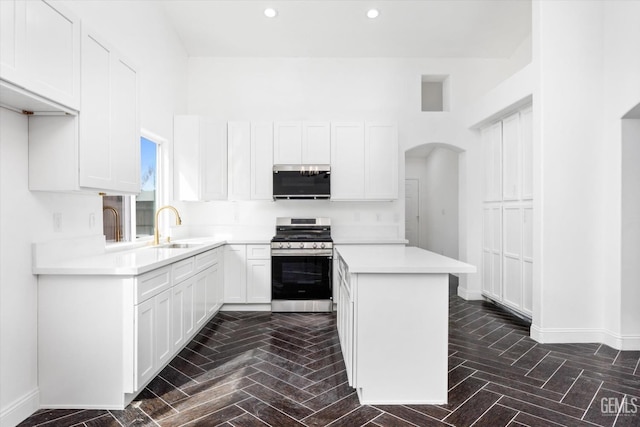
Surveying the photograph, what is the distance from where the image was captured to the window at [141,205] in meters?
3.38

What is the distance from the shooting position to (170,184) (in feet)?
15.0

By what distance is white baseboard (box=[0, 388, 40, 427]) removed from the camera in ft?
6.72

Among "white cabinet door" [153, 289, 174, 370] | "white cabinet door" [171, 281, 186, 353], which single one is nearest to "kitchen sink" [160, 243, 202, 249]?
"white cabinet door" [171, 281, 186, 353]

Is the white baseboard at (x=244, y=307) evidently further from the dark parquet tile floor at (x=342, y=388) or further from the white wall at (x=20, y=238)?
the white wall at (x=20, y=238)

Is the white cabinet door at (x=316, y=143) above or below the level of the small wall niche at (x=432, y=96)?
below

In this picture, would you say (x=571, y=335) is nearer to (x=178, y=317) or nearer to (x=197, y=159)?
(x=178, y=317)

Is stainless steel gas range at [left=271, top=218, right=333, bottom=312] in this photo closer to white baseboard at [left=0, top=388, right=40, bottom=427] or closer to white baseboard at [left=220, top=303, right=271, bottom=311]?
white baseboard at [left=220, top=303, right=271, bottom=311]

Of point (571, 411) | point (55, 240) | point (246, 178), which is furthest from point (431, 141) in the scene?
point (55, 240)

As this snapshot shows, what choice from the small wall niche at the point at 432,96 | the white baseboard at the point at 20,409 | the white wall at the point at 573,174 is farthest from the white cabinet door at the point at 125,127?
the small wall niche at the point at 432,96

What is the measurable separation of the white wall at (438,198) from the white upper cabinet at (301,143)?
347cm

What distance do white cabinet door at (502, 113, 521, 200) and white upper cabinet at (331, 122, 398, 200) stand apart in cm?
135

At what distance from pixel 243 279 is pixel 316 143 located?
206cm

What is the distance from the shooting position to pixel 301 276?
181 inches

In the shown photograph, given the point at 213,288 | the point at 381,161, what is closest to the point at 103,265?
the point at 213,288
